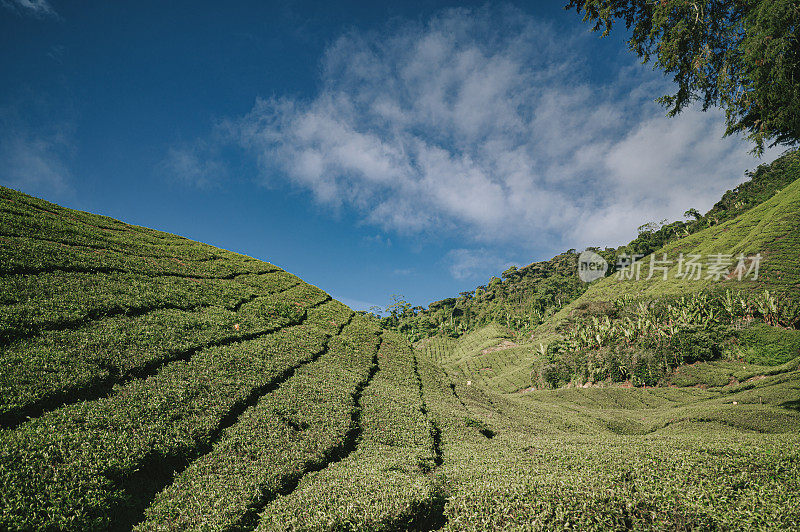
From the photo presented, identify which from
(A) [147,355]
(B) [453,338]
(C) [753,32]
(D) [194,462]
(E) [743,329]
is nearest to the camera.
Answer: (D) [194,462]

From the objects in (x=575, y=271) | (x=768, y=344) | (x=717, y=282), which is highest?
(x=575, y=271)

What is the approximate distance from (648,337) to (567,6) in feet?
139

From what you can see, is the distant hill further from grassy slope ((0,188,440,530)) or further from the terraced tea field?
grassy slope ((0,188,440,530))

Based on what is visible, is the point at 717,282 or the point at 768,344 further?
the point at 717,282

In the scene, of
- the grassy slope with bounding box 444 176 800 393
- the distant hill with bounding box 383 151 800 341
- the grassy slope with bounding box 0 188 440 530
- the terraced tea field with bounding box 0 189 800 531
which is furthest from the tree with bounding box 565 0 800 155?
the distant hill with bounding box 383 151 800 341

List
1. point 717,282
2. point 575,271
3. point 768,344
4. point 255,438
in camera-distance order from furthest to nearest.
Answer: point 575,271 → point 717,282 → point 768,344 → point 255,438

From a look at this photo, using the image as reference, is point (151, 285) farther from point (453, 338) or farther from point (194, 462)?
point (453, 338)

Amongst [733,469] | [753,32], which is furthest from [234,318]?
[753,32]

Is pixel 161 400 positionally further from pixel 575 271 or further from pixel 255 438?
pixel 575 271

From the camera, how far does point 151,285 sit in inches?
467

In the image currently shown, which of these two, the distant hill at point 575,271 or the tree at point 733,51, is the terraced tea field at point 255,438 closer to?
the tree at point 733,51

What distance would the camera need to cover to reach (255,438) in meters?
6.62

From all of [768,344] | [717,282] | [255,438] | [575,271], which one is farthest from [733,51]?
[575,271]

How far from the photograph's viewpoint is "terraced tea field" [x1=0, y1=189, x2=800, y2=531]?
4473 millimetres
